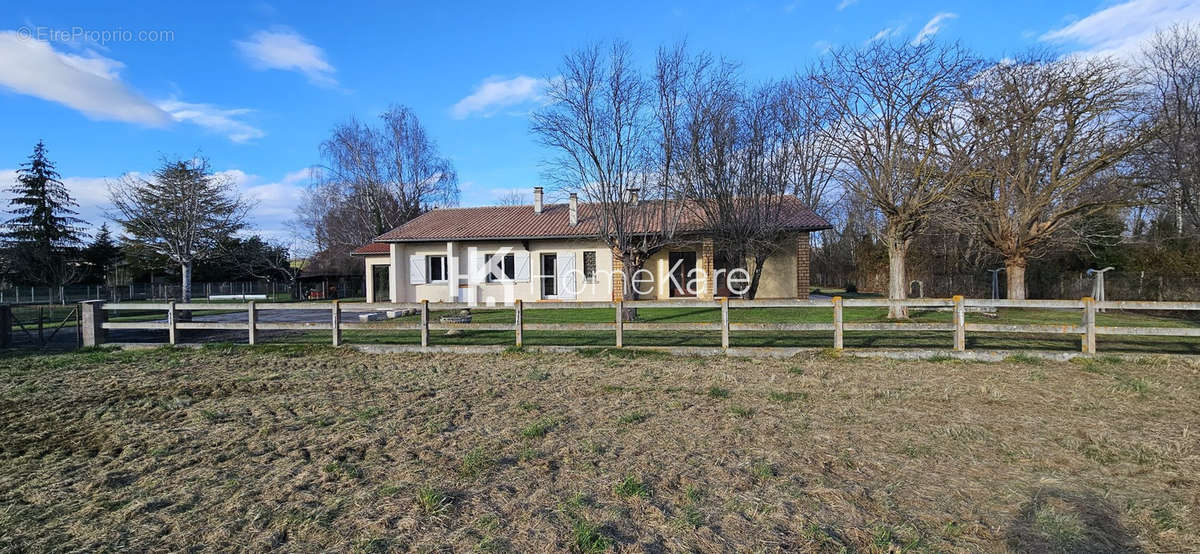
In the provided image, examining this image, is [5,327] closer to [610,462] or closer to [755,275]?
[610,462]

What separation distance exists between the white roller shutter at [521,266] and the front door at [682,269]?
16.5 feet

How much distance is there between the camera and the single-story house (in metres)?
19.1

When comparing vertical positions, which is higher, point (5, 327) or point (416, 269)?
point (416, 269)

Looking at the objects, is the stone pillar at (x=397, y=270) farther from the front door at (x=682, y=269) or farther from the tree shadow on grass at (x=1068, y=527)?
the tree shadow on grass at (x=1068, y=527)

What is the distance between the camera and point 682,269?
20.0 m

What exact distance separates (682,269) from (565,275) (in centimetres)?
413

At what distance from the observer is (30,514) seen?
3.26 metres

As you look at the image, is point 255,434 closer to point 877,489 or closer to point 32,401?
point 32,401

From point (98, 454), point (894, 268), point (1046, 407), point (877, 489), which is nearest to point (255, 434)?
point (98, 454)

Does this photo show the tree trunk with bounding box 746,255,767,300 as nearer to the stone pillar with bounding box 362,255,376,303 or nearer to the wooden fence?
the wooden fence

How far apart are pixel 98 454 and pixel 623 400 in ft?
14.6

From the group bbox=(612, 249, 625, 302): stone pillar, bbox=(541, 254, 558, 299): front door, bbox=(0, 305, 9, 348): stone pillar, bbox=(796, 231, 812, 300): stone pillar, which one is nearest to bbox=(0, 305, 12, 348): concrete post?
bbox=(0, 305, 9, 348): stone pillar

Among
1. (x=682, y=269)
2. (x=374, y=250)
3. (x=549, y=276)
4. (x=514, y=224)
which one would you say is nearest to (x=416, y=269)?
(x=514, y=224)

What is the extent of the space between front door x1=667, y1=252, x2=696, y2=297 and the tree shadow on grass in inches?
648
